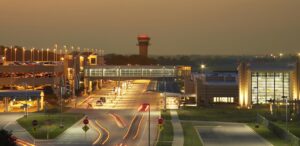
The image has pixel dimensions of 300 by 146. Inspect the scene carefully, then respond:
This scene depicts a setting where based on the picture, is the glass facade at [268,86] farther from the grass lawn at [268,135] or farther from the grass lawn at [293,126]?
the grass lawn at [268,135]

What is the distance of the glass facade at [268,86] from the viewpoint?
117 m

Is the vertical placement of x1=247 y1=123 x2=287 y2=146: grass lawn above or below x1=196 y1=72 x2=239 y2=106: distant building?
below

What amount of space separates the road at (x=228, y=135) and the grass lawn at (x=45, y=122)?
1444cm

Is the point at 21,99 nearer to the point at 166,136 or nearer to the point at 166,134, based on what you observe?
the point at 166,134

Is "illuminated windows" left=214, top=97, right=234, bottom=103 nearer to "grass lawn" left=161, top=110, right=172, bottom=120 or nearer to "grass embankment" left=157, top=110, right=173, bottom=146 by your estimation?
"grass lawn" left=161, top=110, right=172, bottom=120

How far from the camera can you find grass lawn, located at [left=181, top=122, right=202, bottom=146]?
207 ft

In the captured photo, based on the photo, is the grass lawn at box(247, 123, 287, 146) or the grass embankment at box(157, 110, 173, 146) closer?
the grass embankment at box(157, 110, 173, 146)

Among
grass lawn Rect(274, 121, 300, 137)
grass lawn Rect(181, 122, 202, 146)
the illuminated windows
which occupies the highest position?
the illuminated windows

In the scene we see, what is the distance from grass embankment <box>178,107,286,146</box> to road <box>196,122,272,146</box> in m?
0.82

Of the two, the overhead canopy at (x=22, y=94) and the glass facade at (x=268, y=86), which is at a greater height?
the glass facade at (x=268, y=86)

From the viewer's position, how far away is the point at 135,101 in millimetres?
126750

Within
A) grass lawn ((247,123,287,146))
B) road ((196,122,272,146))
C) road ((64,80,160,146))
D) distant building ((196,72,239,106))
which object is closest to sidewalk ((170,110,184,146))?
road ((196,122,272,146))

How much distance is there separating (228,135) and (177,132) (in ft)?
18.9

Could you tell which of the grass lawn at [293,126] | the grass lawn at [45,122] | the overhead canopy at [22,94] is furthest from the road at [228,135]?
the overhead canopy at [22,94]
